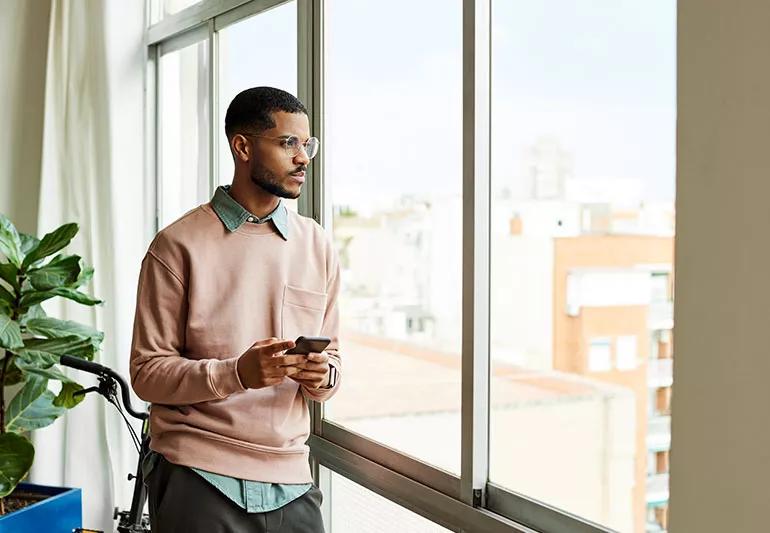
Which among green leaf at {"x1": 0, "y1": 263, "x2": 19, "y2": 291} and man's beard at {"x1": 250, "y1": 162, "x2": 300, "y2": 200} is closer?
man's beard at {"x1": 250, "y1": 162, "x2": 300, "y2": 200}

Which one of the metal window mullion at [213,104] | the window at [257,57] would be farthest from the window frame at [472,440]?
the metal window mullion at [213,104]

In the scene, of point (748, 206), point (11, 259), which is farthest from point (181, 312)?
point (11, 259)

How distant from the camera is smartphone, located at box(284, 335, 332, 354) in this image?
1.74m

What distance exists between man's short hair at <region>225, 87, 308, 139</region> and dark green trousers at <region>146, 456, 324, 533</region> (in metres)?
0.71

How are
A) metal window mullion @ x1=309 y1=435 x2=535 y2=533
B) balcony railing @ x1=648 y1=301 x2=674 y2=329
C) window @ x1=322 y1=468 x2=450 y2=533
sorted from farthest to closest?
window @ x1=322 y1=468 x2=450 y2=533, metal window mullion @ x1=309 y1=435 x2=535 y2=533, balcony railing @ x1=648 y1=301 x2=674 y2=329

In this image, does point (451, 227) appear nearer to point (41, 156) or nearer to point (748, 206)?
point (748, 206)

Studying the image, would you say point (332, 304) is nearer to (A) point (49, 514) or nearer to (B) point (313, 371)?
(B) point (313, 371)

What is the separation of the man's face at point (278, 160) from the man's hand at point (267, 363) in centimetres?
34

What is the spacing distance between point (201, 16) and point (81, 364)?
1308 mm

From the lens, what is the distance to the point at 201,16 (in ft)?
10.8

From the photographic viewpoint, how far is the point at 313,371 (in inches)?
72.2

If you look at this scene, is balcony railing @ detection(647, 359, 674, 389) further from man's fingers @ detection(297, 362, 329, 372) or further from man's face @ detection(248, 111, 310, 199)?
man's face @ detection(248, 111, 310, 199)

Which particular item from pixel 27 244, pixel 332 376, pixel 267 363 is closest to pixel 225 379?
pixel 267 363

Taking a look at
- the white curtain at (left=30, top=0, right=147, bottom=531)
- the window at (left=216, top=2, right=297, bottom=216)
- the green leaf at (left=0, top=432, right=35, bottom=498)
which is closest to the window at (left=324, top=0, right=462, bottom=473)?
the window at (left=216, top=2, right=297, bottom=216)
